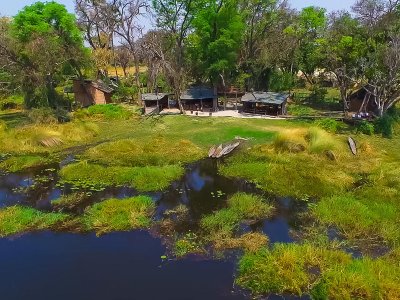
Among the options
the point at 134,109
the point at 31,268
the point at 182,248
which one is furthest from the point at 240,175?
the point at 134,109

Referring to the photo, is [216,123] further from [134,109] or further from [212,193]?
[212,193]

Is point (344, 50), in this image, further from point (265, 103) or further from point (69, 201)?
point (69, 201)

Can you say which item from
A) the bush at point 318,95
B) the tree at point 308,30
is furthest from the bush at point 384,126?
the tree at point 308,30

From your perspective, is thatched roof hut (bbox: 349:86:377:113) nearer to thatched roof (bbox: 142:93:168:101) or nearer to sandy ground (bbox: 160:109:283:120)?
sandy ground (bbox: 160:109:283:120)

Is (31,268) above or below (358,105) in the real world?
below

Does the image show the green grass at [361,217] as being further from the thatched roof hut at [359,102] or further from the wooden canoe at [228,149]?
the thatched roof hut at [359,102]

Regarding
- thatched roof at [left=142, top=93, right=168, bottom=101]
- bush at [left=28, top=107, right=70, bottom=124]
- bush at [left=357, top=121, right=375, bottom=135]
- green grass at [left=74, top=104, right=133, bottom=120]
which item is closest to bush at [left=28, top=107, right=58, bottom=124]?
bush at [left=28, top=107, right=70, bottom=124]
